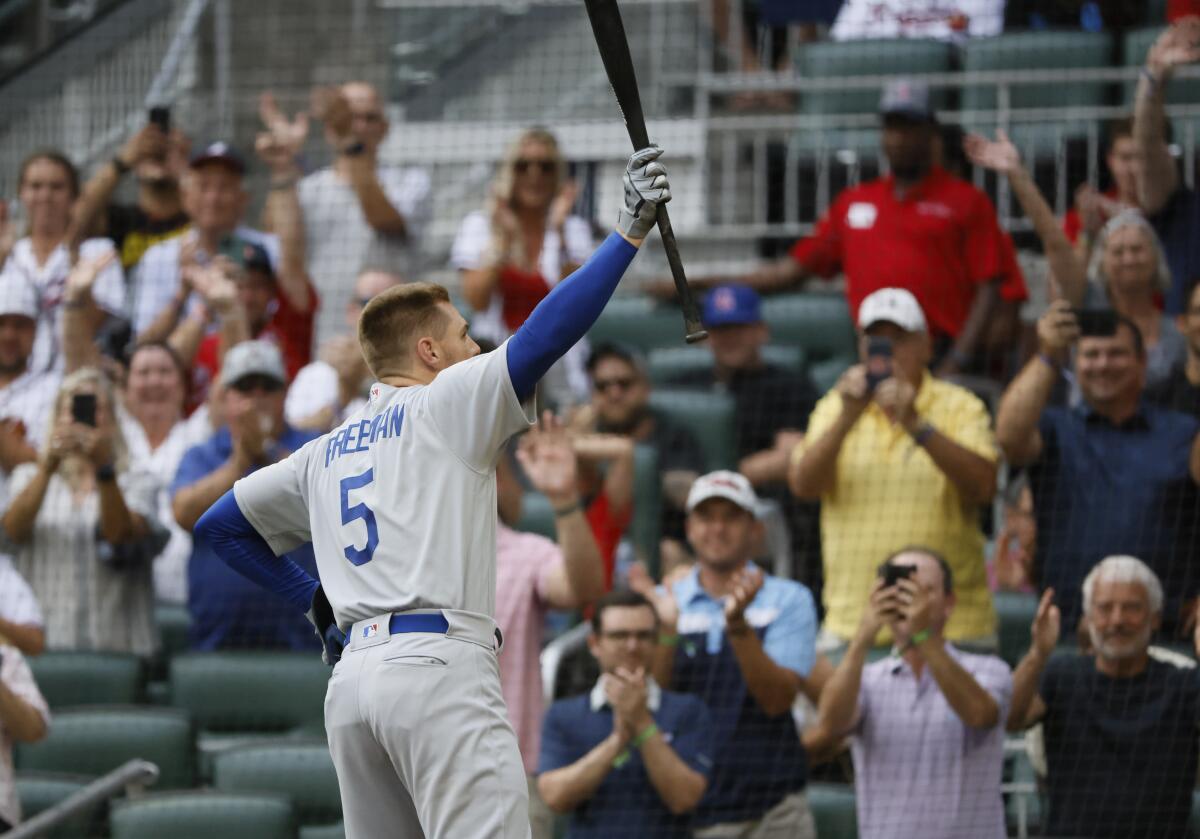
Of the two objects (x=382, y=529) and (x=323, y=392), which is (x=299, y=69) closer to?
(x=323, y=392)

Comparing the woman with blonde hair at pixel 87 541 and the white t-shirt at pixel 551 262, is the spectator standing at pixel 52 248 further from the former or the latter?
the white t-shirt at pixel 551 262

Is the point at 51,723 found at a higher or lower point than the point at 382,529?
lower

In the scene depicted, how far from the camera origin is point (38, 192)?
333 inches

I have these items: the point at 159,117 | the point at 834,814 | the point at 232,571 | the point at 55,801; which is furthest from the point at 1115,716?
the point at 159,117

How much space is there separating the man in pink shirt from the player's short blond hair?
2.14 metres

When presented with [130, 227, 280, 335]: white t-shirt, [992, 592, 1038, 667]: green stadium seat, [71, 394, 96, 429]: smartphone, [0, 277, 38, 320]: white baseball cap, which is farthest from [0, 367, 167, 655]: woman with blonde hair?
[992, 592, 1038, 667]: green stadium seat

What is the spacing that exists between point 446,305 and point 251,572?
75 cm

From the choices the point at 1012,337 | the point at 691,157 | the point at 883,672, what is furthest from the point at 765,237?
the point at 883,672

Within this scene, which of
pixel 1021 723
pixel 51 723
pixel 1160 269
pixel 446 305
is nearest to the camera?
pixel 446 305

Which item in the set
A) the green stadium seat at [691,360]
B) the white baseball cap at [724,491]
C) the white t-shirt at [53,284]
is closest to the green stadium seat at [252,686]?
the white baseball cap at [724,491]

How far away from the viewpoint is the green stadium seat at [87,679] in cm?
706

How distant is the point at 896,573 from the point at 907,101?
8.25ft

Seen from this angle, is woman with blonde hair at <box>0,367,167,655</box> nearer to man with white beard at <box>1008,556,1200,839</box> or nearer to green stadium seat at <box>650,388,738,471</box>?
green stadium seat at <box>650,388,738,471</box>

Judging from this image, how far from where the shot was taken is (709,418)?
312 inches
